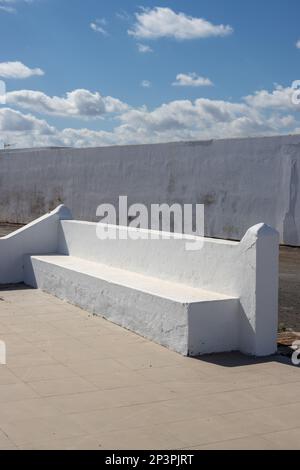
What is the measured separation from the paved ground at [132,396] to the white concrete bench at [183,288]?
0.23m

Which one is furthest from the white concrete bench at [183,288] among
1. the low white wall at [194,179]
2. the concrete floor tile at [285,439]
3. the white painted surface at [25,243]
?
the low white wall at [194,179]

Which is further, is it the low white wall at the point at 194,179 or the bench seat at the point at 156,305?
the low white wall at the point at 194,179

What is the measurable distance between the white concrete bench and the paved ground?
229 millimetres

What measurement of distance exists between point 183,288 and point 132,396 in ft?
7.85

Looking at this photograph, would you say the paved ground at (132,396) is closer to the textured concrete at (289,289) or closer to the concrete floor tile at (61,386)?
the concrete floor tile at (61,386)

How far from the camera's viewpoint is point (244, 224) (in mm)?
17312

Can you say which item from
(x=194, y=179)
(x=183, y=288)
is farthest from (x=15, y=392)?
(x=194, y=179)

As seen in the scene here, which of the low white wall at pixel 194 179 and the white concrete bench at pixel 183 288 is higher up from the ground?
the low white wall at pixel 194 179

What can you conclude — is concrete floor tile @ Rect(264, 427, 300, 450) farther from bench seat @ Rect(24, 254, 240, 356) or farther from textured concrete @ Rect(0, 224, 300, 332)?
textured concrete @ Rect(0, 224, 300, 332)

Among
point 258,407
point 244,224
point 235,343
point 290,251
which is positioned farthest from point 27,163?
point 258,407

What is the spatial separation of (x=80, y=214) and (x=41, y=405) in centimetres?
1774

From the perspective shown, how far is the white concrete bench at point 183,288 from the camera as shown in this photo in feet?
22.4
